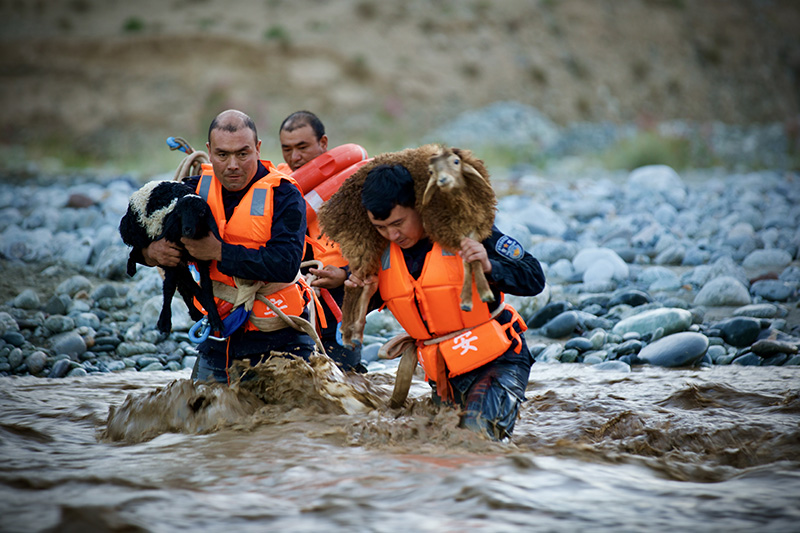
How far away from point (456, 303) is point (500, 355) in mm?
368

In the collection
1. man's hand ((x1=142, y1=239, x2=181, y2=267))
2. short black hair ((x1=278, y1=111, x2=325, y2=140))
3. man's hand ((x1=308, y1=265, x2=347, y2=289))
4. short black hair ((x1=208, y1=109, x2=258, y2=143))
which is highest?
short black hair ((x1=278, y1=111, x2=325, y2=140))

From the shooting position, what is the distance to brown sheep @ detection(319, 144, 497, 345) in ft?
11.8

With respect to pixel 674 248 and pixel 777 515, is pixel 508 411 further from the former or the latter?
pixel 674 248

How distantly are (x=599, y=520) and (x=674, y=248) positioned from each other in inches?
279

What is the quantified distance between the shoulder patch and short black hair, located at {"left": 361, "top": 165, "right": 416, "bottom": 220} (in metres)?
0.48

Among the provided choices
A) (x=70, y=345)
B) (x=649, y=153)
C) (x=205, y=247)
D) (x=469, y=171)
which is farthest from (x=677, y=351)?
(x=649, y=153)

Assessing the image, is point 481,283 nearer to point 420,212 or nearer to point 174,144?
point 420,212

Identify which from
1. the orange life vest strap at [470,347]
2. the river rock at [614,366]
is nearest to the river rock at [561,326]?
the river rock at [614,366]

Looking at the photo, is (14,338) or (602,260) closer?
(14,338)

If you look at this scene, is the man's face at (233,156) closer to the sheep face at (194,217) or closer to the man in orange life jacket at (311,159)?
the sheep face at (194,217)

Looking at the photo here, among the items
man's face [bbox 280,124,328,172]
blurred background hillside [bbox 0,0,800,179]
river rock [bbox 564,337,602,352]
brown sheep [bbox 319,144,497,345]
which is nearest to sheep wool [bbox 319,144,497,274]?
brown sheep [bbox 319,144,497,345]

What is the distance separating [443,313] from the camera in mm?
3805

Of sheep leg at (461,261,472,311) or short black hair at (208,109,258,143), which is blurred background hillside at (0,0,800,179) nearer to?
short black hair at (208,109,258,143)

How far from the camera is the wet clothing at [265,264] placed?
3.90 metres
